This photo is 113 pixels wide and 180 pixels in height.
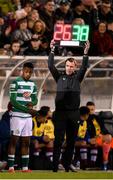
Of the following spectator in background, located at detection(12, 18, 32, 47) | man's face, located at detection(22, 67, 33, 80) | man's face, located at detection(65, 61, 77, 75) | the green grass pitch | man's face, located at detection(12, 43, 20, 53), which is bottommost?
the green grass pitch

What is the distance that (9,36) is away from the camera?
23234mm

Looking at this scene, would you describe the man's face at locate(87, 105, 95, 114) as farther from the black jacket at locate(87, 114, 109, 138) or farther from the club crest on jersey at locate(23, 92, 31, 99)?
the club crest on jersey at locate(23, 92, 31, 99)

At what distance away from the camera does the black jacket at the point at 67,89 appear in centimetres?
1848

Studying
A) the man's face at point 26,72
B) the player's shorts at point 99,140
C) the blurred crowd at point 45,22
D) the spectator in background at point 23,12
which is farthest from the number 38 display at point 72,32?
the spectator in background at point 23,12

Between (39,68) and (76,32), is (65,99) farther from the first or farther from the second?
(39,68)

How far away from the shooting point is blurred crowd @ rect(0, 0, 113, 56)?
75.8ft

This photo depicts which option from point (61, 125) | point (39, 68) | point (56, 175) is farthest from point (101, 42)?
point (56, 175)

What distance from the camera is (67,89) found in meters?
18.5

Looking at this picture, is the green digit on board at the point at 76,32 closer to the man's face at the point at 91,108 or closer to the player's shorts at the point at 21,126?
the man's face at the point at 91,108

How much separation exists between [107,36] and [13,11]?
7.34 ft

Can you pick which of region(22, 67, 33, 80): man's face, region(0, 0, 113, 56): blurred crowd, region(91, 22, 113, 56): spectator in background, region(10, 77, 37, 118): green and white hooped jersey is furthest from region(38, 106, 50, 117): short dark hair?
region(91, 22, 113, 56): spectator in background

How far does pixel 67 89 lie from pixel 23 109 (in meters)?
0.99

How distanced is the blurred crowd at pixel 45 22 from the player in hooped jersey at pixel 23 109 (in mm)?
2837

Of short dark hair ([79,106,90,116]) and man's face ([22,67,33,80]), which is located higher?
man's face ([22,67,33,80])
